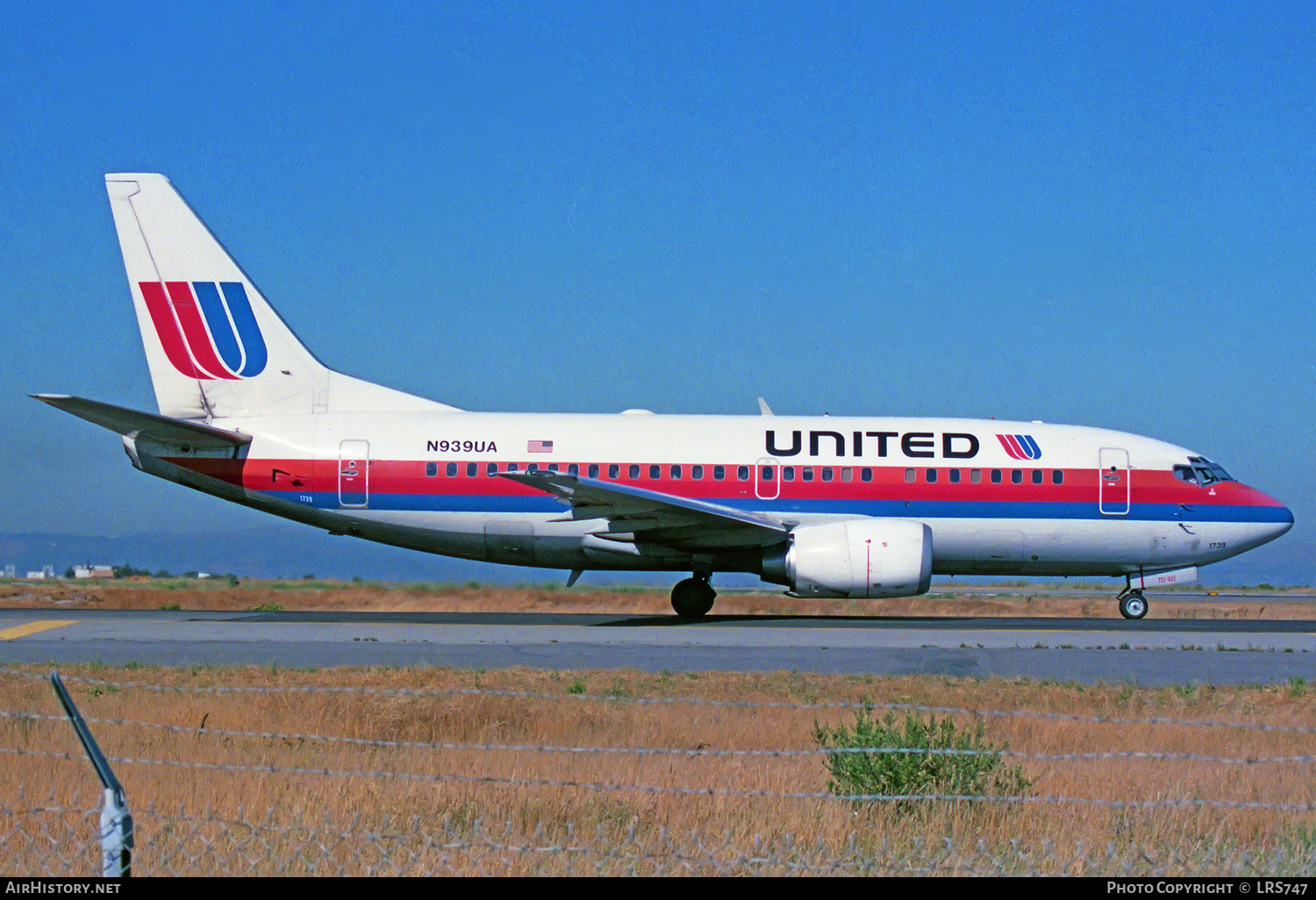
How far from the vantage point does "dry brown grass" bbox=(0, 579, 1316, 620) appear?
89.8ft

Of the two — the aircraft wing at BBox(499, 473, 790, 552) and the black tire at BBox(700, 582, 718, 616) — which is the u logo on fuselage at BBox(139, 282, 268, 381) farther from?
the black tire at BBox(700, 582, 718, 616)

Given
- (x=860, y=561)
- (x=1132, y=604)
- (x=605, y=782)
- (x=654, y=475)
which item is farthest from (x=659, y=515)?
(x=605, y=782)

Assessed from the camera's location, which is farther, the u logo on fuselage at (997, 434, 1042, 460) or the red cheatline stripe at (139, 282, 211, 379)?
the red cheatline stripe at (139, 282, 211, 379)

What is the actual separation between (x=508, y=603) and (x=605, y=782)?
20648 millimetres

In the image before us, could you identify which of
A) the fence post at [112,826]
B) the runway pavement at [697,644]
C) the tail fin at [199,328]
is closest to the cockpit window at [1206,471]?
the runway pavement at [697,644]

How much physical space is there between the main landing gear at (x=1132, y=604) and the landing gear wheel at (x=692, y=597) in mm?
7687

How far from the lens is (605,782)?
25.8 ft

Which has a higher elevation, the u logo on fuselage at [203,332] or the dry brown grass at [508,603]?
the u logo on fuselage at [203,332]

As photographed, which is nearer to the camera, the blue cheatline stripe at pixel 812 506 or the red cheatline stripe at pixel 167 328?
the blue cheatline stripe at pixel 812 506

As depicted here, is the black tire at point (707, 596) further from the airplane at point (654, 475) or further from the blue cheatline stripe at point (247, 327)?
the blue cheatline stripe at point (247, 327)

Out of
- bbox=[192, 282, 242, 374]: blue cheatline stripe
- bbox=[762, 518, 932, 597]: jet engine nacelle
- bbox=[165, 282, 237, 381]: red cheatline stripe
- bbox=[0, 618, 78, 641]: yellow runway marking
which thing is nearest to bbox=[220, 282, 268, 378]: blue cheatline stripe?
bbox=[192, 282, 242, 374]: blue cheatline stripe

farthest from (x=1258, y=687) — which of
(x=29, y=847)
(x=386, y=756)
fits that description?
(x=29, y=847)

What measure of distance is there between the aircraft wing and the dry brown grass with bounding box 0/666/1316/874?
7.53 metres

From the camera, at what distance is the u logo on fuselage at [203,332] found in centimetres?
2372
